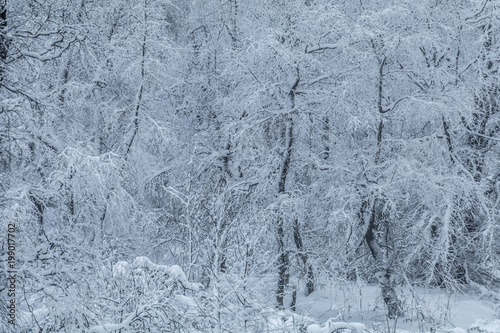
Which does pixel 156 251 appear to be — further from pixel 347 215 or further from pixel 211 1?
pixel 211 1

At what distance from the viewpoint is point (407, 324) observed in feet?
37.3

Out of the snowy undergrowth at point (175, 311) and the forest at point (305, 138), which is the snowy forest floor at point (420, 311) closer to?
the forest at point (305, 138)

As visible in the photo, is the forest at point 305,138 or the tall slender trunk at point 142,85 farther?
the tall slender trunk at point 142,85

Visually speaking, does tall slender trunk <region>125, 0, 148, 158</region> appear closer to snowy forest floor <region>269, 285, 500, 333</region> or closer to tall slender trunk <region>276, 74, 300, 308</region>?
tall slender trunk <region>276, 74, 300, 308</region>

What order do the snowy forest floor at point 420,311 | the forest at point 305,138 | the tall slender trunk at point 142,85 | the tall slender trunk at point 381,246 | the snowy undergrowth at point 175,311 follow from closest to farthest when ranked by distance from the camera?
the snowy undergrowth at point 175,311, the snowy forest floor at point 420,311, the tall slender trunk at point 381,246, the forest at point 305,138, the tall slender trunk at point 142,85

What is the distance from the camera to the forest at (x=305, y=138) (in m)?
12.1

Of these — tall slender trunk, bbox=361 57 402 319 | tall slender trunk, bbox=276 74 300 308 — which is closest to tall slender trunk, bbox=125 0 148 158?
tall slender trunk, bbox=276 74 300 308

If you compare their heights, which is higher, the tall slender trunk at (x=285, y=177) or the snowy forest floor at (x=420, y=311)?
the tall slender trunk at (x=285, y=177)

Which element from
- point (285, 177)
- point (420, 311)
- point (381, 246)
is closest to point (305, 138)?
point (285, 177)

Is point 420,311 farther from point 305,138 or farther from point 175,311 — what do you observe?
point 305,138

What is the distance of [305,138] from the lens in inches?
555

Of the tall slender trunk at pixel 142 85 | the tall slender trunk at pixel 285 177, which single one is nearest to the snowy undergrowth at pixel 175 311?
the tall slender trunk at pixel 285 177

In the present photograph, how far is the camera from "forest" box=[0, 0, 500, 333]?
12133mm

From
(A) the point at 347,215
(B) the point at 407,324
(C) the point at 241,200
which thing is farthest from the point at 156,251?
(B) the point at 407,324
